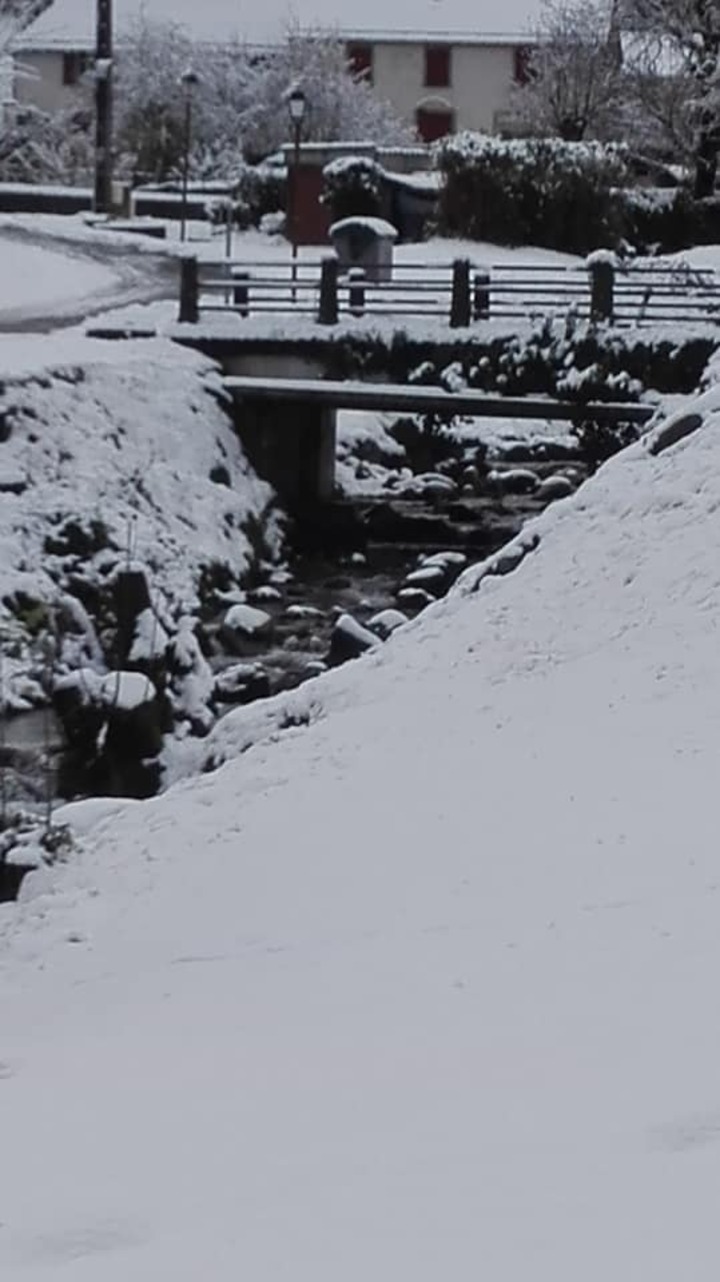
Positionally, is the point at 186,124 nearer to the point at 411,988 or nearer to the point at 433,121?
the point at 433,121

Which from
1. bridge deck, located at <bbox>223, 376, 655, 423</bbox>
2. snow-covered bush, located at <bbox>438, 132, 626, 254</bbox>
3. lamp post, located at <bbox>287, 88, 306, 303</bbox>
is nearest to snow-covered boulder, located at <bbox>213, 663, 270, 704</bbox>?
bridge deck, located at <bbox>223, 376, 655, 423</bbox>

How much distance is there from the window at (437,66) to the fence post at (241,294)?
3937cm

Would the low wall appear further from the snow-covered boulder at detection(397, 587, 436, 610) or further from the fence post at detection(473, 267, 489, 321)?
the snow-covered boulder at detection(397, 587, 436, 610)

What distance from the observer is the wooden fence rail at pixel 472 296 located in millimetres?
27000

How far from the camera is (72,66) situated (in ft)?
221

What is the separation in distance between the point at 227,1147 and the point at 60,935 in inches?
147

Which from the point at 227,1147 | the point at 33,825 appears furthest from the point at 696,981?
the point at 33,825

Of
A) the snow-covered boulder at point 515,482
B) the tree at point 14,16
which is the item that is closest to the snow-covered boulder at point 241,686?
the snow-covered boulder at point 515,482

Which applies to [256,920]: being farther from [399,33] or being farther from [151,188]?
[399,33]

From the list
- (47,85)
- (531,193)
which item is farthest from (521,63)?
(531,193)

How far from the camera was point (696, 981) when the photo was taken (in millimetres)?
7258

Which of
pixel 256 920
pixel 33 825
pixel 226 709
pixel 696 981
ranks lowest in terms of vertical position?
pixel 226 709

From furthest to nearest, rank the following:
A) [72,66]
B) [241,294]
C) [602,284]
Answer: [72,66], [241,294], [602,284]

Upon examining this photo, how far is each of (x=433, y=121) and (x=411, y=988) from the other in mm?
60720
